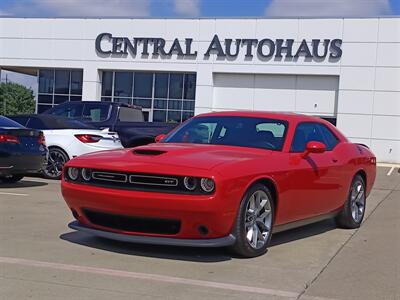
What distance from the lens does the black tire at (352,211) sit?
7.96m

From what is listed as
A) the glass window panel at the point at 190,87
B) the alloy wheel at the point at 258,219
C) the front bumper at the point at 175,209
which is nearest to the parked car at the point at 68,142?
the front bumper at the point at 175,209

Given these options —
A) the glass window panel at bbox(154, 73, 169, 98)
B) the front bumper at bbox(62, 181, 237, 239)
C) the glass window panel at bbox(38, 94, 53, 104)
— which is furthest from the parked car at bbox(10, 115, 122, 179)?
the glass window panel at bbox(38, 94, 53, 104)

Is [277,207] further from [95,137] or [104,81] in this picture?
[104,81]

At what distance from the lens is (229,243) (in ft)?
18.2

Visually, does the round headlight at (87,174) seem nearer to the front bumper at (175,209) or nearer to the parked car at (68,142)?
the front bumper at (175,209)

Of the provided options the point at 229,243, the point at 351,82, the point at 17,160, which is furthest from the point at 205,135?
the point at 351,82

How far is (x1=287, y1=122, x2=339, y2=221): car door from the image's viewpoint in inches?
258

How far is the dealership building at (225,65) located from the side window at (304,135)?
22744 millimetres

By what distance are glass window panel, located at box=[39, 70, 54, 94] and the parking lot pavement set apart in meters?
27.6

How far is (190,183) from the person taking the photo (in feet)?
18.0

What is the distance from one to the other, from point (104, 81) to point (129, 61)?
2.14 meters

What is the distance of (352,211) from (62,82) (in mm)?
28274

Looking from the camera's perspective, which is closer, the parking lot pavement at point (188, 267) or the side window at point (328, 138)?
the parking lot pavement at point (188, 267)

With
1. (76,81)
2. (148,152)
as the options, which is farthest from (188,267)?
(76,81)
